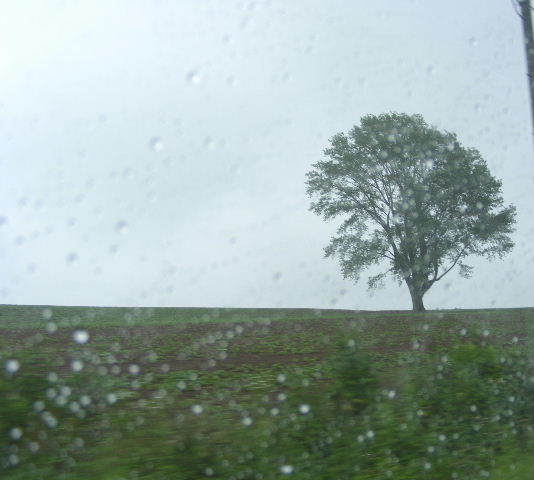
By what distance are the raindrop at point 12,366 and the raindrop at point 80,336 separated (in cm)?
451

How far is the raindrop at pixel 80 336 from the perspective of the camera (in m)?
8.81

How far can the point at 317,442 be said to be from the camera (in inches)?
202

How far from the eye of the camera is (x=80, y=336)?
9.34 metres

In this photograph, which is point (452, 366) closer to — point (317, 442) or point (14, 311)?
point (317, 442)

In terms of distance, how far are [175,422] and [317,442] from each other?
4.15ft

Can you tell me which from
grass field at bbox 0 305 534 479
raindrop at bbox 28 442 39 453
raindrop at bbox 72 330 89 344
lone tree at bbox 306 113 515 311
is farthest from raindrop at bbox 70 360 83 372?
lone tree at bbox 306 113 515 311

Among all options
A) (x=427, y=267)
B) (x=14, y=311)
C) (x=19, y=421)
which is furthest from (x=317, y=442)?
(x=427, y=267)

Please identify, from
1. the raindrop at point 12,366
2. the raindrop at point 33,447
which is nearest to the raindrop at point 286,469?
the raindrop at point 33,447

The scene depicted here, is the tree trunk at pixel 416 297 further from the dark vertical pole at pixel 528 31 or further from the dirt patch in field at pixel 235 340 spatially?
the dark vertical pole at pixel 528 31

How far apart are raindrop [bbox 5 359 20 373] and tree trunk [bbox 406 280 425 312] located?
14.4m

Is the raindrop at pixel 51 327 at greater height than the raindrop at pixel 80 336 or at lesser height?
greater

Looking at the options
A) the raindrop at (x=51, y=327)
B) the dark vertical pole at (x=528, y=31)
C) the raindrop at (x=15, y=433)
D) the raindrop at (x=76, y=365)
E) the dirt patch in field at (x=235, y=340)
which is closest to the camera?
the raindrop at (x=15, y=433)

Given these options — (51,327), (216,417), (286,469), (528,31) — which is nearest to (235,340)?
(51,327)

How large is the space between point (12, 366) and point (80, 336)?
530cm
